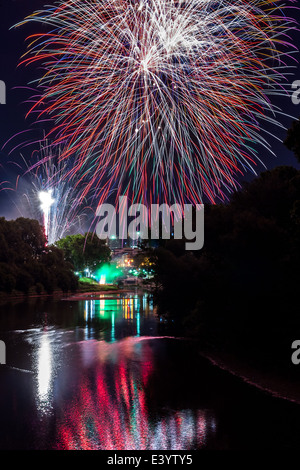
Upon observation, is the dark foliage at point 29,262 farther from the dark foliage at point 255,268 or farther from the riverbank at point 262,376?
the riverbank at point 262,376

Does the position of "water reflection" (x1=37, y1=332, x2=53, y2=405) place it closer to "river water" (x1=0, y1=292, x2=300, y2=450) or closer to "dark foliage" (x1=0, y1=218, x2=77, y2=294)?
"river water" (x1=0, y1=292, x2=300, y2=450)

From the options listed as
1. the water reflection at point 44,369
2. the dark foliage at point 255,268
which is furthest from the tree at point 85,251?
the dark foliage at point 255,268

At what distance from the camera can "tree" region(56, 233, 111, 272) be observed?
306ft

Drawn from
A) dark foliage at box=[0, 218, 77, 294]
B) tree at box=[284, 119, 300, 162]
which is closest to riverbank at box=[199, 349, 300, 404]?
tree at box=[284, 119, 300, 162]

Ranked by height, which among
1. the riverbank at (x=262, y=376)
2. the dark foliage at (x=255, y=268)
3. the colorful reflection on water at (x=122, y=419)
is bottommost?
the riverbank at (x=262, y=376)

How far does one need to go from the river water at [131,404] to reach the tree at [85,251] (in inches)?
3102

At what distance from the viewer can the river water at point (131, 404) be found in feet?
20.5

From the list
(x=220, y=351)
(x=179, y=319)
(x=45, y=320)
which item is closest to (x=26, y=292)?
(x=45, y=320)

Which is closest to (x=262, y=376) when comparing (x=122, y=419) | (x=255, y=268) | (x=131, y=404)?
(x=255, y=268)

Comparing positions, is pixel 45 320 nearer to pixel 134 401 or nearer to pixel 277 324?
pixel 277 324

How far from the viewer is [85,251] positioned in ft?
308

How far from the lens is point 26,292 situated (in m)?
52.8

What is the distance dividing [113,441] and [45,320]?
19.7m

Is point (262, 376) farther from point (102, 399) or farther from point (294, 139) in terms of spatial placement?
point (294, 139)
